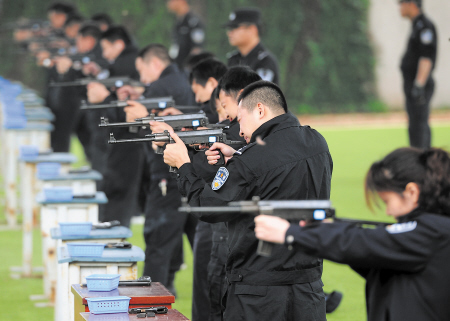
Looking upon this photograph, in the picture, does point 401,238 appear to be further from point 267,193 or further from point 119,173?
point 119,173

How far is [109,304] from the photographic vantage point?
138 inches

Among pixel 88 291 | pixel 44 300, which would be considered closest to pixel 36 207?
pixel 44 300

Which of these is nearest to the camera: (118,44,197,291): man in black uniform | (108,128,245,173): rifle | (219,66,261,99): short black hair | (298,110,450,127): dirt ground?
(108,128,245,173): rifle

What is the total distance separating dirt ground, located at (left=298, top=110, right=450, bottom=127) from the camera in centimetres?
1944

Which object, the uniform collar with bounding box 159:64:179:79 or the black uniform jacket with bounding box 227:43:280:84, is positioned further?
the black uniform jacket with bounding box 227:43:280:84

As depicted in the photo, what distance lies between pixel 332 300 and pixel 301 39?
56.8 feet

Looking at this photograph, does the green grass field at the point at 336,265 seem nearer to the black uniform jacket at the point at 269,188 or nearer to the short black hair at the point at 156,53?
the black uniform jacket at the point at 269,188

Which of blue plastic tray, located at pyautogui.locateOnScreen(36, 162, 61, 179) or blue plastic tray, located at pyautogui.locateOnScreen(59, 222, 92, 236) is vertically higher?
blue plastic tray, located at pyautogui.locateOnScreen(36, 162, 61, 179)

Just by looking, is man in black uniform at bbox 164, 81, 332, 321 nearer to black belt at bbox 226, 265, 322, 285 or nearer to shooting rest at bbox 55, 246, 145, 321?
black belt at bbox 226, 265, 322, 285

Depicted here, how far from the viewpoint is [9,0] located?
21344 mm

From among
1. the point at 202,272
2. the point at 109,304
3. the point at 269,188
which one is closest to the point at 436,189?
the point at 269,188

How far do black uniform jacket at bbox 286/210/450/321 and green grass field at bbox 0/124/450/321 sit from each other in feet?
1.24

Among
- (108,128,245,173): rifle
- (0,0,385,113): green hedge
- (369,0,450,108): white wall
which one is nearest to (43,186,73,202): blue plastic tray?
(108,128,245,173): rifle

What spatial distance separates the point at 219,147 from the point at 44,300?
2.97 meters
